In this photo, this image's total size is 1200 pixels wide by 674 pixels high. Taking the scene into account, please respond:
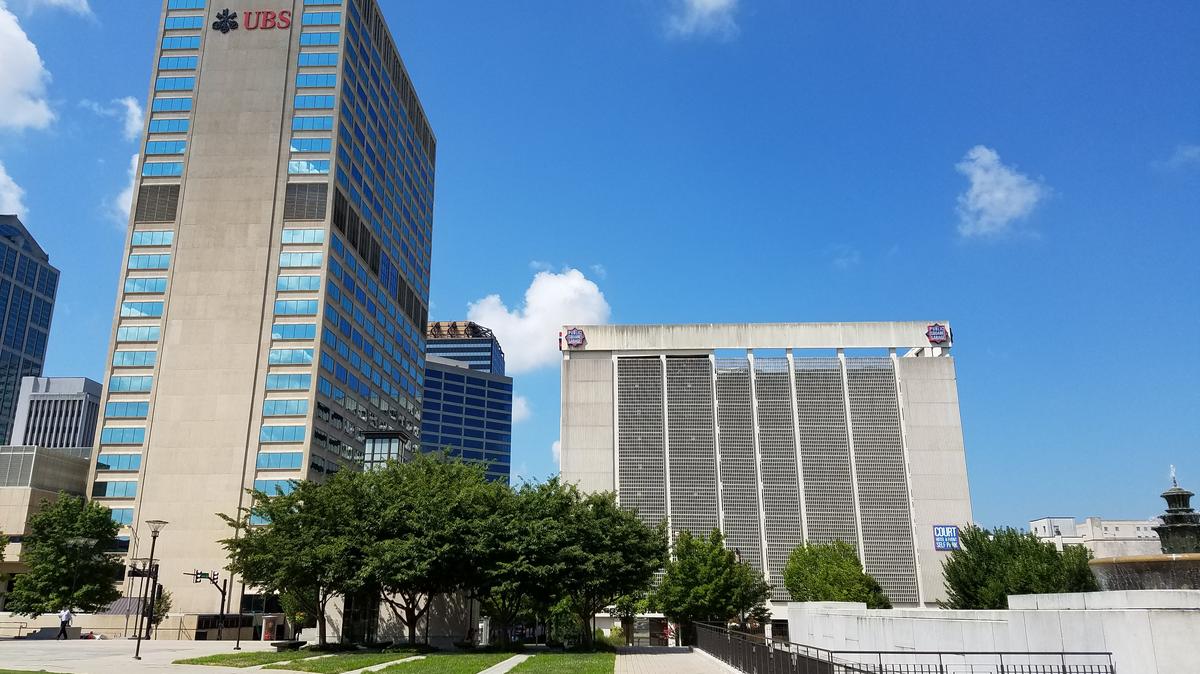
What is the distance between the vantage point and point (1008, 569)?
2199 inches

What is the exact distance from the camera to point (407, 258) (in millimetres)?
117812

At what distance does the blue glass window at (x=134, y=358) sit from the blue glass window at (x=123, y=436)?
22.1 feet

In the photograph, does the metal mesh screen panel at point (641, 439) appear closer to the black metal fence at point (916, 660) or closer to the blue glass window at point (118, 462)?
the blue glass window at point (118, 462)

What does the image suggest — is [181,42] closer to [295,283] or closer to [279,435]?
[295,283]

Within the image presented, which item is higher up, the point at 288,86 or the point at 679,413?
the point at 288,86

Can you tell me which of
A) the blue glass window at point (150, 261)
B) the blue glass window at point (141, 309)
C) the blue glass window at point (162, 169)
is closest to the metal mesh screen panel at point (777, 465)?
the blue glass window at point (141, 309)

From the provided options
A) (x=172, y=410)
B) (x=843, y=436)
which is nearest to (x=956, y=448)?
(x=843, y=436)

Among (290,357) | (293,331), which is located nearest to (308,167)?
(293,331)

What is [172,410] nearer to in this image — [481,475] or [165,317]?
[165,317]

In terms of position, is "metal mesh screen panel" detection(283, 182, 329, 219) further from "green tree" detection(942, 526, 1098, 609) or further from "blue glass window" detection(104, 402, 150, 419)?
"green tree" detection(942, 526, 1098, 609)

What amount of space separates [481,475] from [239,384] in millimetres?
39453

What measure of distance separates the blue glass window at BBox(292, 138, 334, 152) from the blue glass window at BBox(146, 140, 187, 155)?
12406mm

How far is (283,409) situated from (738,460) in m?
52.2

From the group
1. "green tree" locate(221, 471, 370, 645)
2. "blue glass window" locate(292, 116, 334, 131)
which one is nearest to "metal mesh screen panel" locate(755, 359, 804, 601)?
"blue glass window" locate(292, 116, 334, 131)
